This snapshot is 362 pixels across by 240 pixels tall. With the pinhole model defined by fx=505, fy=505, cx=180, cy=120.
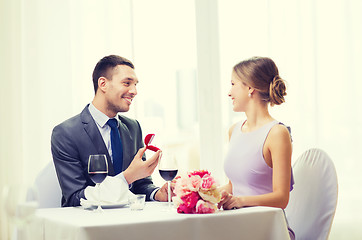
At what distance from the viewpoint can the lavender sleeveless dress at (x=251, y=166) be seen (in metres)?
2.29

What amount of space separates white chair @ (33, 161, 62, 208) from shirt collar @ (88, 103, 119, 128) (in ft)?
1.02

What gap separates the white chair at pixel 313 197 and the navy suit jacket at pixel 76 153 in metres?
0.69

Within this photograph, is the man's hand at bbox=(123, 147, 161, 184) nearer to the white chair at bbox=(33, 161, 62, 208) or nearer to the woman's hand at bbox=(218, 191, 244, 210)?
the woman's hand at bbox=(218, 191, 244, 210)

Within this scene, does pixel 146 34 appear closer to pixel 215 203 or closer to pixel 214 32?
pixel 214 32

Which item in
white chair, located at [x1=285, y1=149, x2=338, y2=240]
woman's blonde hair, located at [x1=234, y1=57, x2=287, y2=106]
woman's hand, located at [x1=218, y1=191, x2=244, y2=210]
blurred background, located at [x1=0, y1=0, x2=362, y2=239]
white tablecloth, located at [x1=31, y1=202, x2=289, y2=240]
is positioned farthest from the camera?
blurred background, located at [x1=0, y1=0, x2=362, y2=239]

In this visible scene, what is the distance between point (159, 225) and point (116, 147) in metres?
0.87

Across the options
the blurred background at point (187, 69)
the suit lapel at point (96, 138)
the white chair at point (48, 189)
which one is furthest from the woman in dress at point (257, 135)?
the blurred background at point (187, 69)

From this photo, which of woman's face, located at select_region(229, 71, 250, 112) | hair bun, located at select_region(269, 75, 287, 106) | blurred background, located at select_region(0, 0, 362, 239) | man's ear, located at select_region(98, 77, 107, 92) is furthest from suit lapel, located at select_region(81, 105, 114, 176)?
blurred background, located at select_region(0, 0, 362, 239)

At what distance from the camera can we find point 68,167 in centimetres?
226

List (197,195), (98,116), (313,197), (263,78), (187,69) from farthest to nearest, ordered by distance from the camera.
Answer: (187,69) → (98,116) → (263,78) → (313,197) → (197,195)

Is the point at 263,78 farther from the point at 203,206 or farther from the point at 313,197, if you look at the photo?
the point at 203,206

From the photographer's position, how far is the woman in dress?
223 centimetres

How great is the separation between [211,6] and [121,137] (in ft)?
5.78

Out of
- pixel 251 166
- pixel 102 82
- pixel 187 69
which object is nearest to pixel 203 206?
pixel 251 166
